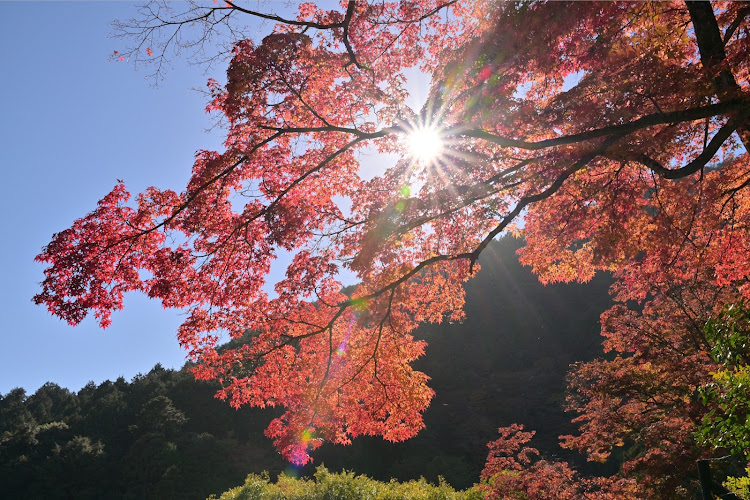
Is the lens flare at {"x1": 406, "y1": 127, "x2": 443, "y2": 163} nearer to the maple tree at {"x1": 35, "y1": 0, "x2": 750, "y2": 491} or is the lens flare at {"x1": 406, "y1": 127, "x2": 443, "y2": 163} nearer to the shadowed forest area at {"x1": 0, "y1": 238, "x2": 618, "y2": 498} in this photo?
the maple tree at {"x1": 35, "y1": 0, "x2": 750, "y2": 491}

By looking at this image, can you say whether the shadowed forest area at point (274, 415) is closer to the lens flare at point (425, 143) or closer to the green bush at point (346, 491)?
the green bush at point (346, 491)

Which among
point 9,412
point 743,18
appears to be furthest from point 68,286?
point 9,412

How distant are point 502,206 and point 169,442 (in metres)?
20.7

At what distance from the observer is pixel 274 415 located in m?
22.0

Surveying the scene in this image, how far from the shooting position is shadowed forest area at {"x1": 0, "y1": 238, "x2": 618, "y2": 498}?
61.7 feet

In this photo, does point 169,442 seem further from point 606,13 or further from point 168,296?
point 606,13

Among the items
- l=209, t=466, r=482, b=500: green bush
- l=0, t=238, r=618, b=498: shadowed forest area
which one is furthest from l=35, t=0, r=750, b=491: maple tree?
l=0, t=238, r=618, b=498: shadowed forest area

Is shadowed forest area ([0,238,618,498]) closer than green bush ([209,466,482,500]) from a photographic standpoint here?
No

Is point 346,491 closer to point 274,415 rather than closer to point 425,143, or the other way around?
point 425,143

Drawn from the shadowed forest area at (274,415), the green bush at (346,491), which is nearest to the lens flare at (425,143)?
the green bush at (346,491)

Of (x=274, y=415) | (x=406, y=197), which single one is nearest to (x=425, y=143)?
(x=406, y=197)

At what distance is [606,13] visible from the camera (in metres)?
4.03

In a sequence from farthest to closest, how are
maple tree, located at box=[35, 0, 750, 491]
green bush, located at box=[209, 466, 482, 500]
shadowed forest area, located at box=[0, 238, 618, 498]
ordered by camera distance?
shadowed forest area, located at box=[0, 238, 618, 498] → green bush, located at box=[209, 466, 482, 500] → maple tree, located at box=[35, 0, 750, 491]

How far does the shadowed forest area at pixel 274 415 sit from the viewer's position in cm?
1881
